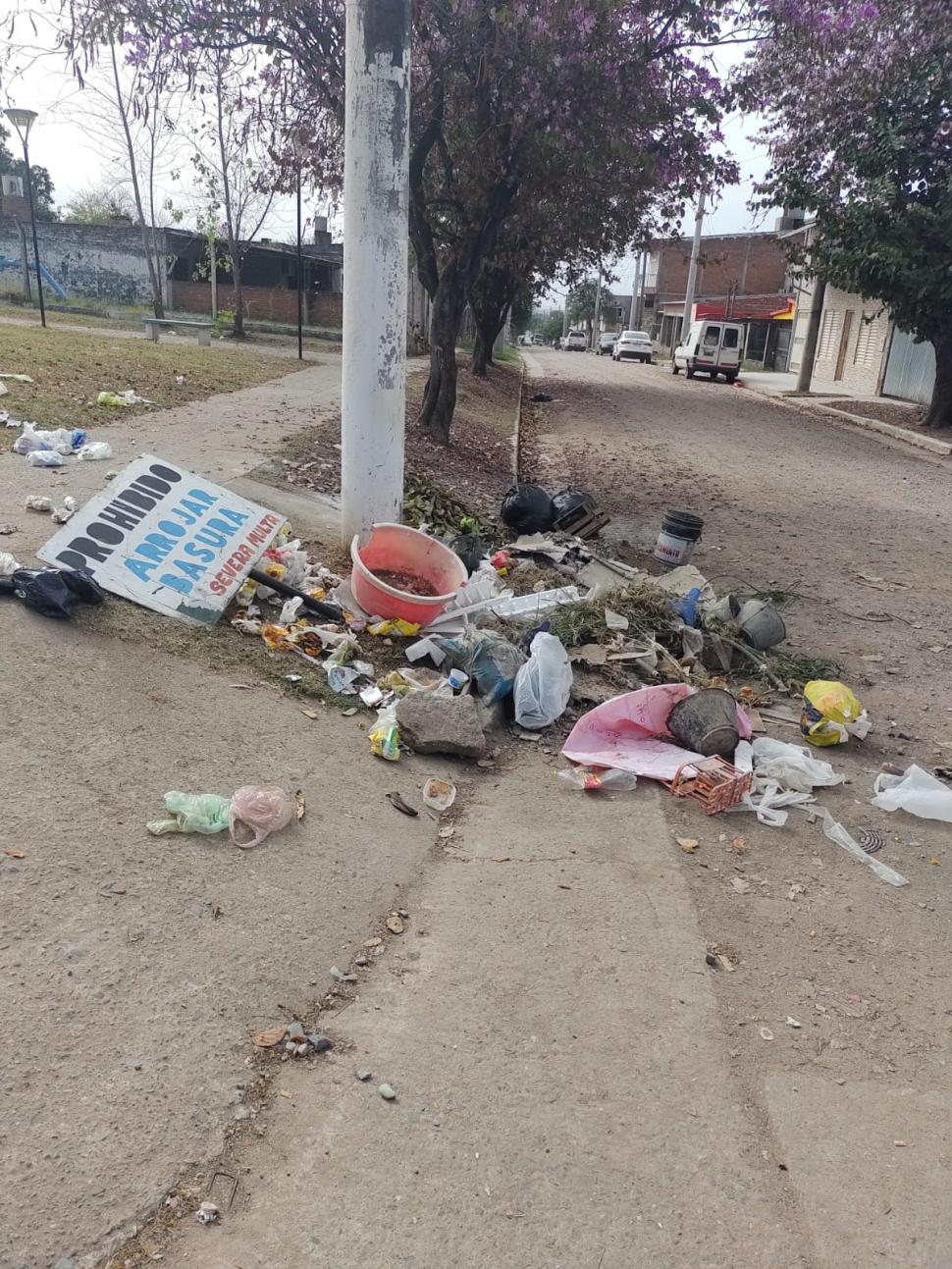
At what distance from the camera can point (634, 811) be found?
404 cm

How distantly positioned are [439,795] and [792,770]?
172 cm

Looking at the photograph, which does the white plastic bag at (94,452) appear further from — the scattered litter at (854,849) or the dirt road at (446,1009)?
the scattered litter at (854,849)

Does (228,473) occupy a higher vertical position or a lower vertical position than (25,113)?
lower

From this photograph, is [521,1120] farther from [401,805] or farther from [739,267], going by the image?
[739,267]

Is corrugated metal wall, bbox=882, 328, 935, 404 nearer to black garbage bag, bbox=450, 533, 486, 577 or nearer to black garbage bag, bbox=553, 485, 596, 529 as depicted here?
black garbage bag, bbox=553, 485, 596, 529

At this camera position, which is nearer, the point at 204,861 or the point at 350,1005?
the point at 350,1005

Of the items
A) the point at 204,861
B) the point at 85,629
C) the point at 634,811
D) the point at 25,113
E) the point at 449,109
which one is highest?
the point at 25,113

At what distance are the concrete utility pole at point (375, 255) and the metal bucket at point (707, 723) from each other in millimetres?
2508

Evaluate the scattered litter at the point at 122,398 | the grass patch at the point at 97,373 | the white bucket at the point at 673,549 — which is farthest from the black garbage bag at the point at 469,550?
the scattered litter at the point at 122,398

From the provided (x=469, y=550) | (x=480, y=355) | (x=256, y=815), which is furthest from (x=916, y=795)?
(x=480, y=355)

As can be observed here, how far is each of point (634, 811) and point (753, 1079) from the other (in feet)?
5.10

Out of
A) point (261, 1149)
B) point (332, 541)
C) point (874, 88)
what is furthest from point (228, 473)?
point (874, 88)

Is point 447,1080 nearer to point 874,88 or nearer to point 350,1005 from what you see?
point 350,1005

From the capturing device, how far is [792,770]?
174 inches
